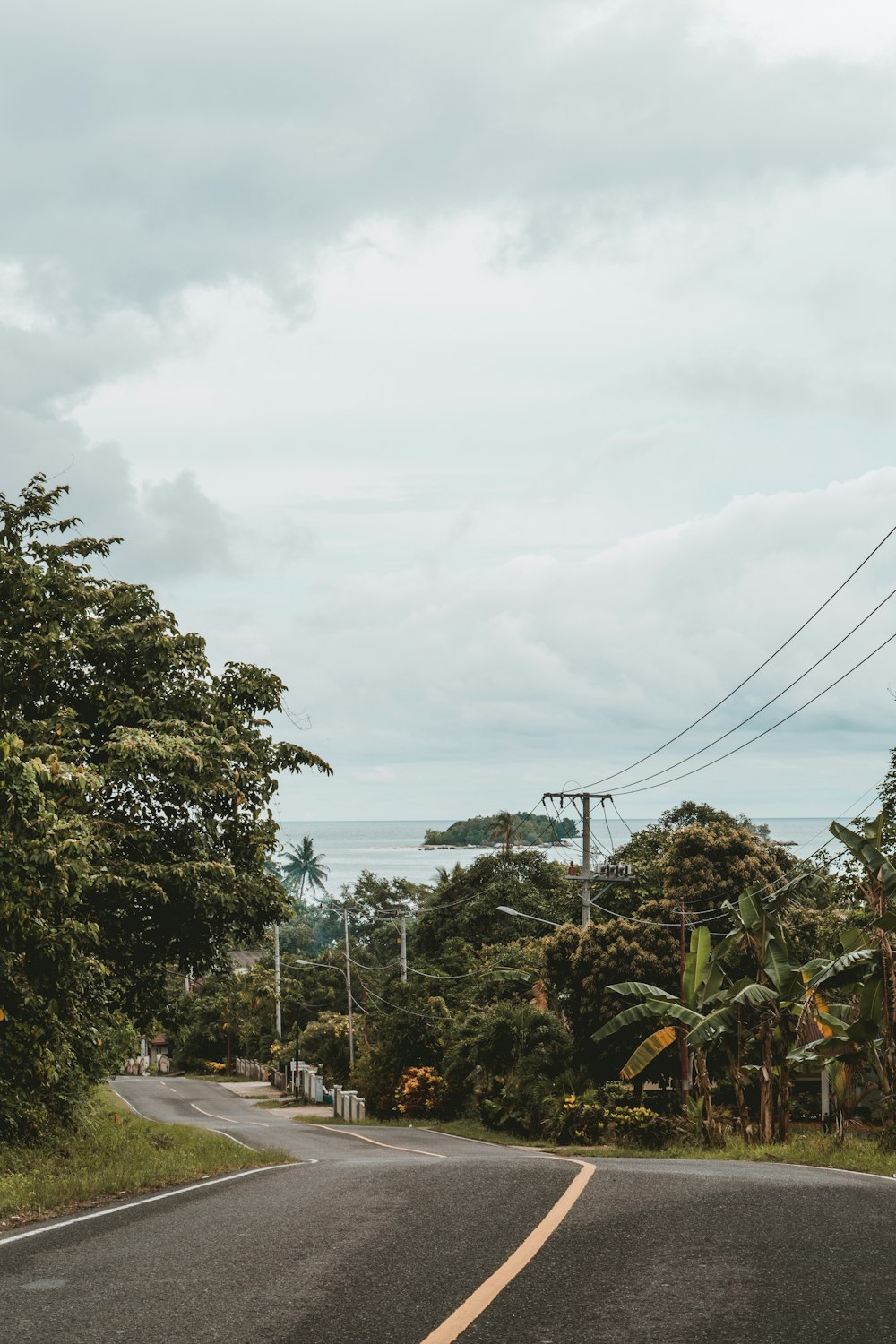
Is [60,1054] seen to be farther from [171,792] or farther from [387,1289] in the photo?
[387,1289]

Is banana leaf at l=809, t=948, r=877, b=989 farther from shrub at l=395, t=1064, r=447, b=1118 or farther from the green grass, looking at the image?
shrub at l=395, t=1064, r=447, b=1118

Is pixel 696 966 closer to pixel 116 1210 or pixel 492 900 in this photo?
pixel 116 1210

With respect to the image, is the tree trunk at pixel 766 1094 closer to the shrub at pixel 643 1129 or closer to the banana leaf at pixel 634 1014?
the banana leaf at pixel 634 1014

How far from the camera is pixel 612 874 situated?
136 ft

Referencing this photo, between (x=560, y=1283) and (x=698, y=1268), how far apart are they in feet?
2.86

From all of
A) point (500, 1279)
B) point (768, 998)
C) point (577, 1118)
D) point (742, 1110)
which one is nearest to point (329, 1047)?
point (577, 1118)

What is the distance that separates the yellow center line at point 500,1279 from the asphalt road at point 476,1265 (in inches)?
1.5

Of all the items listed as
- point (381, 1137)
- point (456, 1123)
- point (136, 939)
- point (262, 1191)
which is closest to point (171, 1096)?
point (456, 1123)

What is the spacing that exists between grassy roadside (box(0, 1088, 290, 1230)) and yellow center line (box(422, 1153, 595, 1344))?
15.4 ft

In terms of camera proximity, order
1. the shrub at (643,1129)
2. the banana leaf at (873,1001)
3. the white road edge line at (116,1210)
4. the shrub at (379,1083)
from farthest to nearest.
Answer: the shrub at (379,1083), the shrub at (643,1129), the banana leaf at (873,1001), the white road edge line at (116,1210)

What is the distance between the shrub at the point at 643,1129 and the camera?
27.4 m

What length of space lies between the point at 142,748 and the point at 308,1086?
45449 mm

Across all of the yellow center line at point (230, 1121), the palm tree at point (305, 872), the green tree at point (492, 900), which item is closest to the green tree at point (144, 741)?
the yellow center line at point (230, 1121)

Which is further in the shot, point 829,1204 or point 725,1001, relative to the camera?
point 725,1001
